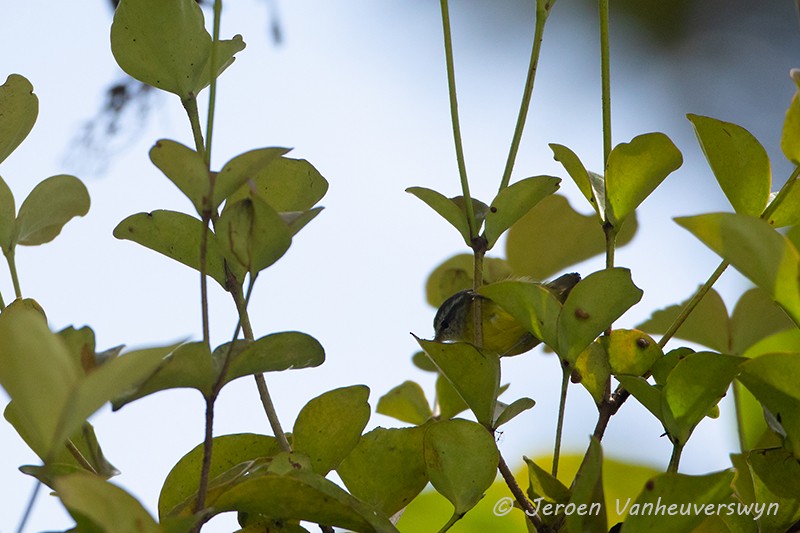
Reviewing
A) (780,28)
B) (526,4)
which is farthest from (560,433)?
(780,28)

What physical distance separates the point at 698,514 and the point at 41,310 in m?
0.22

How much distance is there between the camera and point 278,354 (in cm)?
24

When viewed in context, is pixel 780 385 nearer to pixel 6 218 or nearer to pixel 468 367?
pixel 468 367

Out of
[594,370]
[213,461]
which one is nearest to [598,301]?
[594,370]

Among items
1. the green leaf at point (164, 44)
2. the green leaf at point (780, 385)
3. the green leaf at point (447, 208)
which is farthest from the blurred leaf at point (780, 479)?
the green leaf at point (164, 44)

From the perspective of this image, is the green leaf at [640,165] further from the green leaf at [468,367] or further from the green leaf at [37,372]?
the green leaf at [37,372]

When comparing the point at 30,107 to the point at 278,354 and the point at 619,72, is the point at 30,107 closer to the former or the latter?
the point at 278,354

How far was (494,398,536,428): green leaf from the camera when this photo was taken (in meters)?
0.28

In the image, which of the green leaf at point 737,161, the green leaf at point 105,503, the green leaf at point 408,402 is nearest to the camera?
the green leaf at point 105,503

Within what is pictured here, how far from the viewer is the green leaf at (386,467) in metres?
0.28

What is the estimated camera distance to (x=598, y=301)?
0.87ft

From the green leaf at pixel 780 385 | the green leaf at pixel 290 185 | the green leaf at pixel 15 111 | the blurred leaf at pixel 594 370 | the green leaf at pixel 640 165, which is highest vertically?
the green leaf at pixel 15 111

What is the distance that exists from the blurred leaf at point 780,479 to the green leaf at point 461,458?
3.4 inches

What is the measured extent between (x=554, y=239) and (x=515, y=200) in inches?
4.7
